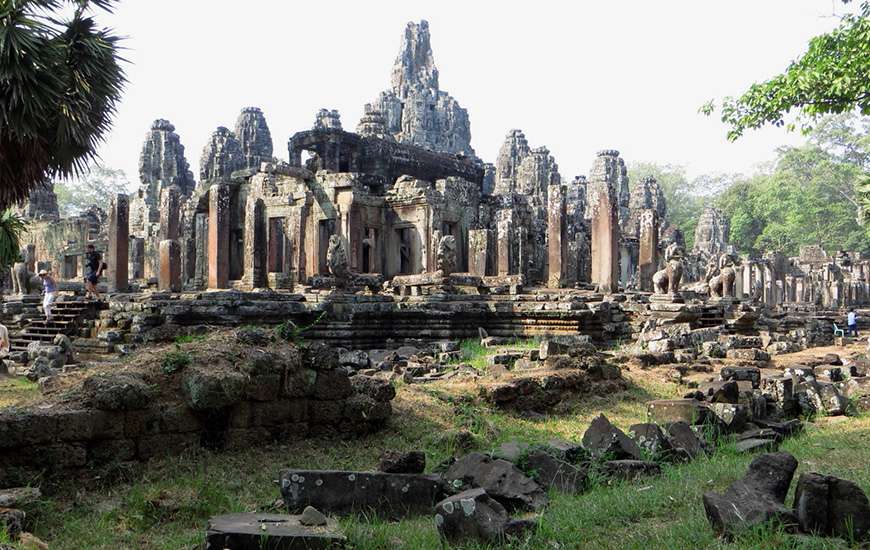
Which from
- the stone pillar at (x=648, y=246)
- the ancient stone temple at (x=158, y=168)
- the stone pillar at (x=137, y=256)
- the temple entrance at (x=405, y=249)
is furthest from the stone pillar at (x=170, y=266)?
the ancient stone temple at (x=158, y=168)

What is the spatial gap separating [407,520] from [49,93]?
707 centimetres

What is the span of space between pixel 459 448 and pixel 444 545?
2.84 m

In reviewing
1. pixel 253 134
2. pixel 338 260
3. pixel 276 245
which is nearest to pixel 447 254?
pixel 338 260

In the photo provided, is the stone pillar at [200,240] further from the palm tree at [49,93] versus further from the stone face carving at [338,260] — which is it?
the palm tree at [49,93]

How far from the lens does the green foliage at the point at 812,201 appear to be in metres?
53.5

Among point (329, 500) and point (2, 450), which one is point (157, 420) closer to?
point (2, 450)

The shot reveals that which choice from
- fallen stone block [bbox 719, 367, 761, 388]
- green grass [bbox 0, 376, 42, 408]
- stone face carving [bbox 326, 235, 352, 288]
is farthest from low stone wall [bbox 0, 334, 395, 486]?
stone face carving [bbox 326, 235, 352, 288]

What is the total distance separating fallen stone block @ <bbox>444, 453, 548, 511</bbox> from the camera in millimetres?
4613

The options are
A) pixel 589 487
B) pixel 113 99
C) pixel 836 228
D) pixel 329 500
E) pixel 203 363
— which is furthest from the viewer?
pixel 836 228

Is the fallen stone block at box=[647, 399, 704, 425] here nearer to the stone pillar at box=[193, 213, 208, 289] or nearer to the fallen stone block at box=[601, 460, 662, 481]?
the fallen stone block at box=[601, 460, 662, 481]

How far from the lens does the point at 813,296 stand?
37688 millimetres

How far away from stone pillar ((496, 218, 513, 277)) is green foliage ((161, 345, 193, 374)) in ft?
58.6

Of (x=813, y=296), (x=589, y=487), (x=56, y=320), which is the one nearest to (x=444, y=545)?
(x=589, y=487)

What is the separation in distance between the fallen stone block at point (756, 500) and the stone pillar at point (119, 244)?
61.2 ft
